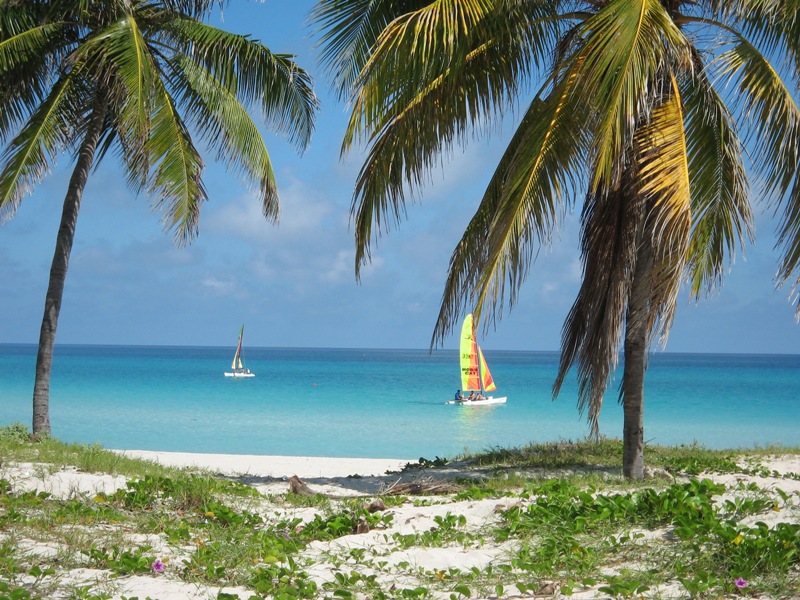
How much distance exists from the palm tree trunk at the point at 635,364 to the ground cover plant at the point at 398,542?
93cm

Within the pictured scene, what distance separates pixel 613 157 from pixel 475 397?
2935 cm

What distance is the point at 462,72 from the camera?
842 cm

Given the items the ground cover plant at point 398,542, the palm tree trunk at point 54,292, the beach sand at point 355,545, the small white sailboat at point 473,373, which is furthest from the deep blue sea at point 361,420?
the ground cover plant at point 398,542

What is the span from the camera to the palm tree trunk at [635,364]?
27.0 feet

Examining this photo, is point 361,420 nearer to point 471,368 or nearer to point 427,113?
point 471,368

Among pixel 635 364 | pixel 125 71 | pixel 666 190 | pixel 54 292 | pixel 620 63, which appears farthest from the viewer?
pixel 54 292

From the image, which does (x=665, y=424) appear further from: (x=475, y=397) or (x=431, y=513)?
(x=431, y=513)

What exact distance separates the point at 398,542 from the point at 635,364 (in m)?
4.33

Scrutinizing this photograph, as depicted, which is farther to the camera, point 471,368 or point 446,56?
point 471,368

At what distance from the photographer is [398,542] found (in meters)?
5.24

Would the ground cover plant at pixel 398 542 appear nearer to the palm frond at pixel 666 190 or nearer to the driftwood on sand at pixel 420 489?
the driftwood on sand at pixel 420 489

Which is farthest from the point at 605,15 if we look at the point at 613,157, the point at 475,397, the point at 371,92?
the point at 475,397

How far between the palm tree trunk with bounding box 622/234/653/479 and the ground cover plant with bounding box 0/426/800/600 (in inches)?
36.7

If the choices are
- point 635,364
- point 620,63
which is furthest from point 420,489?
point 620,63
